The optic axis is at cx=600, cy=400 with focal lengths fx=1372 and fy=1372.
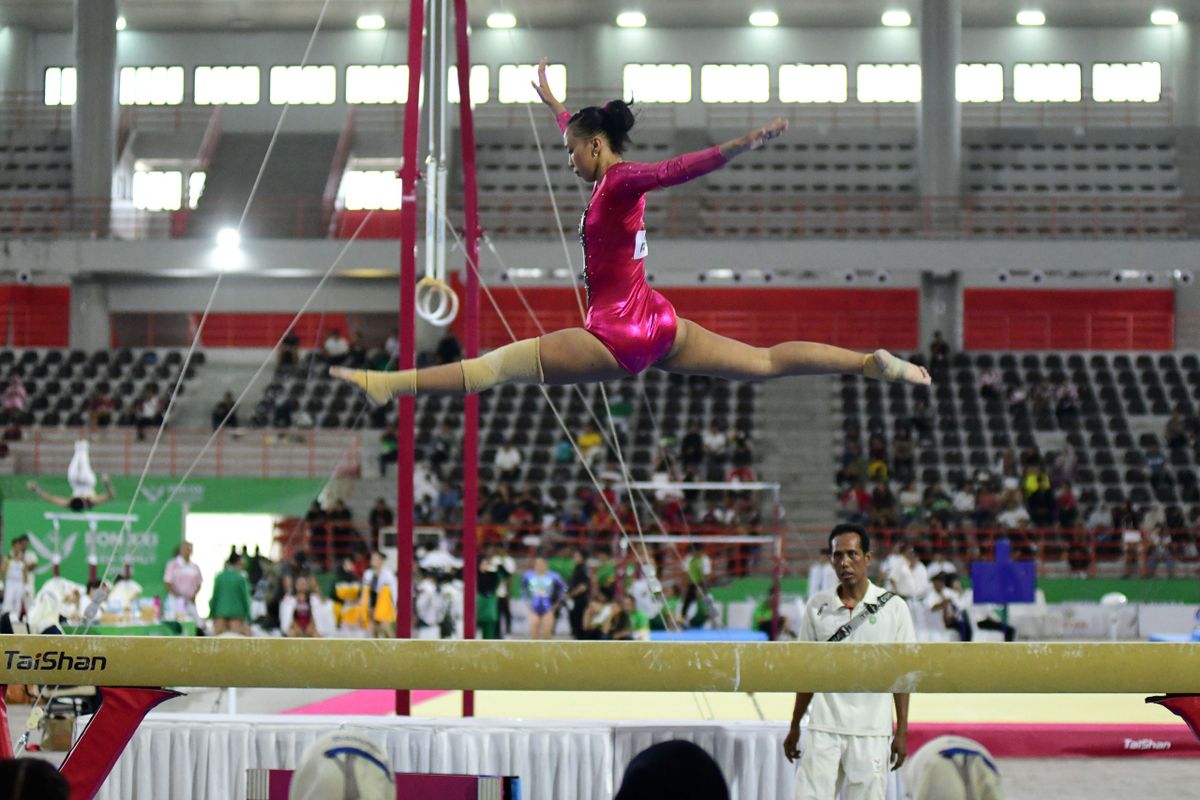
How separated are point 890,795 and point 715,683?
303 centimetres

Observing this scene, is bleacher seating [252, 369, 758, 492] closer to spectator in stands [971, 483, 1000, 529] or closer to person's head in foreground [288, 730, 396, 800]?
spectator in stands [971, 483, 1000, 529]

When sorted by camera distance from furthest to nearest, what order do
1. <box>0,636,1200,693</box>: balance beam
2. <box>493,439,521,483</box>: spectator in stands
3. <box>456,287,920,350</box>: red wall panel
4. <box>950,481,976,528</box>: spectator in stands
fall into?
<box>456,287,920,350</box>: red wall panel
<box>493,439,521,483</box>: spectator in stands
<box>950,481,976,528</box>: spectator in stands
<box>0,636,1200,693</box>: balance beam

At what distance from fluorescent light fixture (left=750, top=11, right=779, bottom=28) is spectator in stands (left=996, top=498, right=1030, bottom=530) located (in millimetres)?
12207

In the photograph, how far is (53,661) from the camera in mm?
4105

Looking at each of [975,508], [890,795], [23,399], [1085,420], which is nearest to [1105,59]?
[1085,420]

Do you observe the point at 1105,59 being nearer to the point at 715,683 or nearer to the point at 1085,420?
the point at 1085,420

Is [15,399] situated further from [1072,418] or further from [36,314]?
[1072,418]

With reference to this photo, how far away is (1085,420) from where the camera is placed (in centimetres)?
2091

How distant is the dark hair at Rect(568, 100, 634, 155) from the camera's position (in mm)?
4570

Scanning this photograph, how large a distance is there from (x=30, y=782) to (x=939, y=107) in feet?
75.6

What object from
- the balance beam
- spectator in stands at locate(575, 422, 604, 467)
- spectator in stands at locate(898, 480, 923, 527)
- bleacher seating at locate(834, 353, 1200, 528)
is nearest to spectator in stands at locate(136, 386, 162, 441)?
spectator in stands at locate(575, 422, 604, 467)

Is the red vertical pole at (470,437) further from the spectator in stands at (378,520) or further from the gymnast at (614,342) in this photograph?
the spectator in stands at (378,520)

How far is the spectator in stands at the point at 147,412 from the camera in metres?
20.3

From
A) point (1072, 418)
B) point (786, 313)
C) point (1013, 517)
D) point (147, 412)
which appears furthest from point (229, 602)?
point (786, 313)
